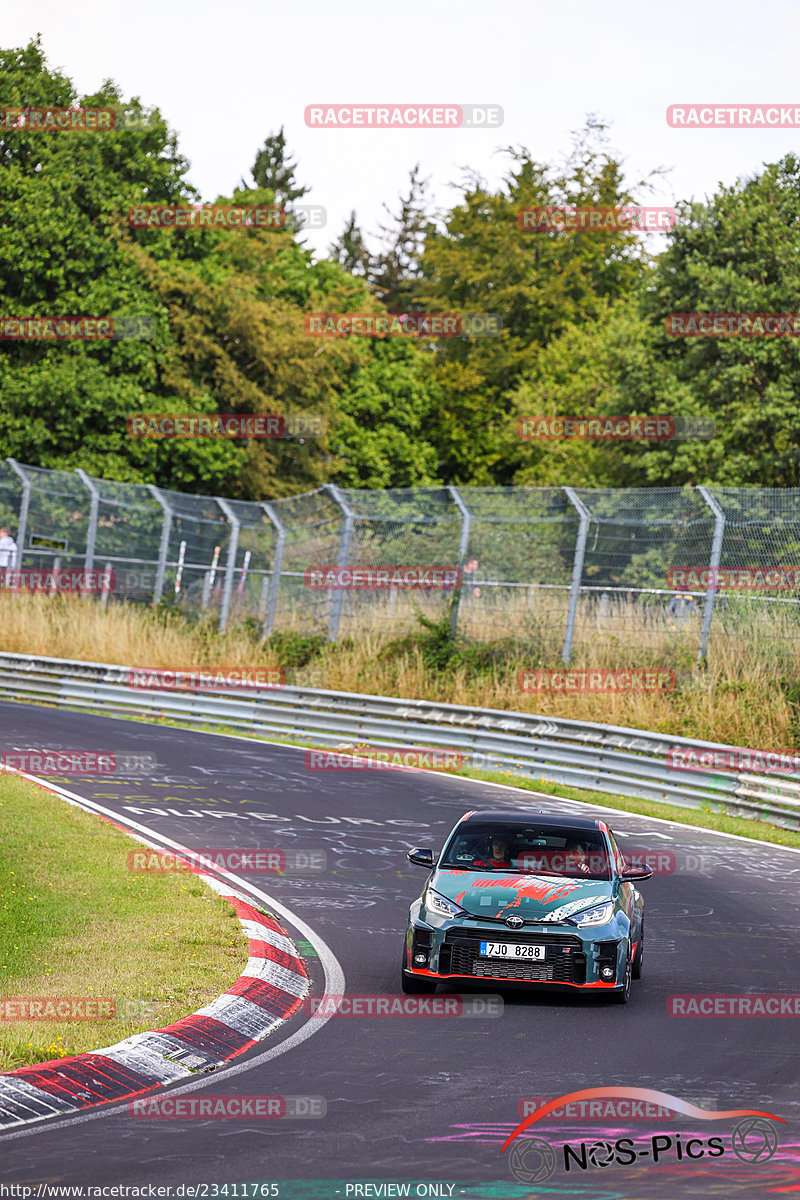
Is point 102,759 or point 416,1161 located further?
point 102,759

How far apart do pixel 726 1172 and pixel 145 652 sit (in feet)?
77.8

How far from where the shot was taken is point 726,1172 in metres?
6.19

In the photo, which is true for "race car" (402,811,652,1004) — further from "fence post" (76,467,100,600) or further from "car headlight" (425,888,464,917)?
"fence post" (76,467,100,600)

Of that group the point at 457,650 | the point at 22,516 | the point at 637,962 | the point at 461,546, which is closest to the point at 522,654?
the point at 457,650

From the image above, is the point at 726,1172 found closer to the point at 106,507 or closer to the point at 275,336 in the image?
the point at 106,507

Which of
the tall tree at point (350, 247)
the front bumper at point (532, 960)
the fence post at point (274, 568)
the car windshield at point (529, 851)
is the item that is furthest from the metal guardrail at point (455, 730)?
the tall tree at point (350, 247)

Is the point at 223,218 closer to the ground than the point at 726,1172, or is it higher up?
higher up

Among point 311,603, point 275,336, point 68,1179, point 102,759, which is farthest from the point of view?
point 275,336

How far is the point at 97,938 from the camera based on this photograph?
33.6 ft

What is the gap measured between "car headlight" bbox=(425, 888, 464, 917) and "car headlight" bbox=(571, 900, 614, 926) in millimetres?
746

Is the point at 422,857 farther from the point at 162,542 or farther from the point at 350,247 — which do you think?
the point at 350,247

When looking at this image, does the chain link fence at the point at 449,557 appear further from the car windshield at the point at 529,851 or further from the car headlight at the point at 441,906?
the car headlight at the point at 441,906

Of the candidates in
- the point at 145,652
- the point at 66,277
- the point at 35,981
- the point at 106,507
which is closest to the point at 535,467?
the point at 66,277

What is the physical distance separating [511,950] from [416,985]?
2.19 ft
